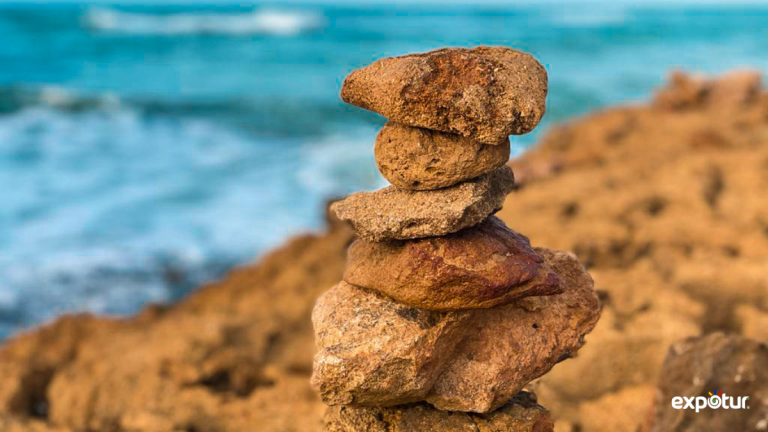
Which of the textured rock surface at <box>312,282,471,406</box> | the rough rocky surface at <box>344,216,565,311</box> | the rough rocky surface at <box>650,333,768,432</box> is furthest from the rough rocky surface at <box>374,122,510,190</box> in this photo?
the rough rocky surface at <box>650,333,768,432</box>

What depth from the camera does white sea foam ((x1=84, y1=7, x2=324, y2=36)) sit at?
46.2 m

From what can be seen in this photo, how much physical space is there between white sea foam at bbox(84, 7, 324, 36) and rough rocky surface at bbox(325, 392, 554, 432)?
4406 centimetres

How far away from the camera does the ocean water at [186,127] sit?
1122cm

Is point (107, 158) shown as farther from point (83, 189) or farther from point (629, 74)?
point (629, 74)

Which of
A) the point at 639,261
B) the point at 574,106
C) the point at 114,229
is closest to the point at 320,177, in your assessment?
the point at 114,229

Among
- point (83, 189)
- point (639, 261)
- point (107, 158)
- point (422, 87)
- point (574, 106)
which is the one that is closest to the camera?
point (422, 87)

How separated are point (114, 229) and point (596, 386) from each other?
9.40 m

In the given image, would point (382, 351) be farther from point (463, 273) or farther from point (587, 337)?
point (587, 337)

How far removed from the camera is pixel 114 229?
40.8 ft

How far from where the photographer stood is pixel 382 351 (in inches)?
123

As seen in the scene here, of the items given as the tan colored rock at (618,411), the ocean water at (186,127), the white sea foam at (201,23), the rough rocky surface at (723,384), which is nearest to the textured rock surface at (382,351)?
the rough rocky surface at (723,384)

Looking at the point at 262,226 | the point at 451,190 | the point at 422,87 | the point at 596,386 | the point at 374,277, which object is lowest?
the point at 262,226

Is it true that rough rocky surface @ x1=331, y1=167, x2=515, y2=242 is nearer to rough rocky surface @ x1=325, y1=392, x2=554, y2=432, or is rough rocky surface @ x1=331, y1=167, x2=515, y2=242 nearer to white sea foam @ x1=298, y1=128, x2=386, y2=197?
rough rocky surface @ x1=325, y1=392, x2=554, y2=432

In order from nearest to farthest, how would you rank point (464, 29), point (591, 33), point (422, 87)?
point (422, 87)
point (591, 33)
point (464, 29)
